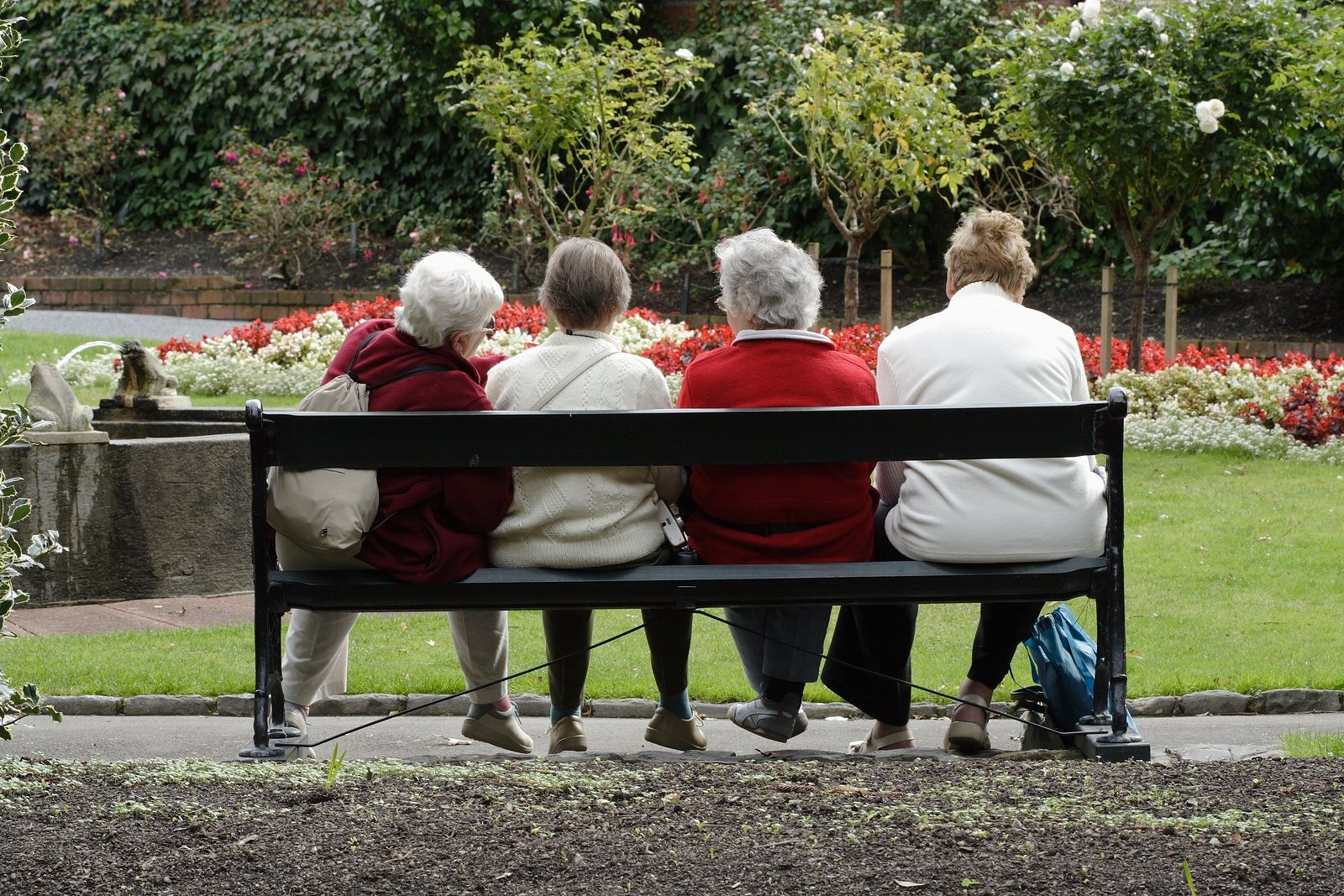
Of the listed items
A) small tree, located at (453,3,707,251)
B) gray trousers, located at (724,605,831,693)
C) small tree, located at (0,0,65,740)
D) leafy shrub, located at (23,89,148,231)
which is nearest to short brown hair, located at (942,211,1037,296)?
gray trousers, located at (724,605,831,693)

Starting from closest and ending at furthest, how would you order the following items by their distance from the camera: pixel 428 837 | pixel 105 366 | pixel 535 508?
pixel 428 837
pixel 535 508
pixel 105 366

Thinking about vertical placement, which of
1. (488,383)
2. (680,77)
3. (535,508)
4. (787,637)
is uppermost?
(680,77)

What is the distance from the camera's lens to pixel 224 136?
2316 cm

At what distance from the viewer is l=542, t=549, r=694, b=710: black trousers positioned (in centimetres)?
442

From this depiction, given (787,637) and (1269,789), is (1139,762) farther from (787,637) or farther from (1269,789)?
(787,637)

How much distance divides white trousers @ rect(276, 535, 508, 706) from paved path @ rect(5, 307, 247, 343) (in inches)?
489

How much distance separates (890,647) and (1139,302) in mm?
8722

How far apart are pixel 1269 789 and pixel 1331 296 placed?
49.1 ft

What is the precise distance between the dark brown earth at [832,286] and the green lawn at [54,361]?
177 inches

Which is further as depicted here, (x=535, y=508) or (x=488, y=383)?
(x=488, y=383)

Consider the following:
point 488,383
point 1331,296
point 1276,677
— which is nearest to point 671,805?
point 488,383

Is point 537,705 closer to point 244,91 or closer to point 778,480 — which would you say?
point 778,480

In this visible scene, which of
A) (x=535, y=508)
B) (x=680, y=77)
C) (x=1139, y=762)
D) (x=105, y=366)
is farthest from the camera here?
(x=680, y=77)

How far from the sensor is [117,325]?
58.4ft
